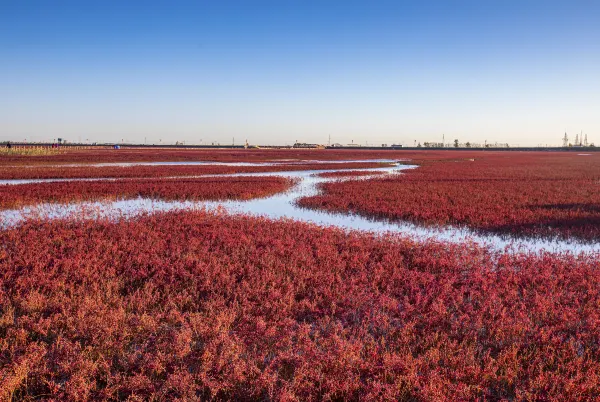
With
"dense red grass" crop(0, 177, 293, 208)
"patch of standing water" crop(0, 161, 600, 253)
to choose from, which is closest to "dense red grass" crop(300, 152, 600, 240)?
"patch of standing water" crop(0, 161, 600, 253)

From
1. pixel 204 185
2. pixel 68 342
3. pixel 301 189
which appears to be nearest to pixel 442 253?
pixel 68 342

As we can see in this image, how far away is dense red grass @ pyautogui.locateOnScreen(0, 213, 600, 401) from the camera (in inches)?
179

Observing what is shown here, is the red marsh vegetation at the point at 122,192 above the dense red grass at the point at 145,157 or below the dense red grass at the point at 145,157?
below

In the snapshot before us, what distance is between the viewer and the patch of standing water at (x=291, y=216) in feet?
40.0

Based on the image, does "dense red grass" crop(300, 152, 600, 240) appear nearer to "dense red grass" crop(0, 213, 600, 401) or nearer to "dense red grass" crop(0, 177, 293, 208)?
"dense red grass" crop(0, 177, 293, 208)

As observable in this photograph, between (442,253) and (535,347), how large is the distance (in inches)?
200

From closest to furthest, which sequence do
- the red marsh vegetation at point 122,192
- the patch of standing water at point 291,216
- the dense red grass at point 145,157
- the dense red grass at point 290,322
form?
the dense red grass at point 290,322 < the patch of standing water at point 291,216 < the red marsh vegetation at point 122,192 < the dense red grass at point 145,157

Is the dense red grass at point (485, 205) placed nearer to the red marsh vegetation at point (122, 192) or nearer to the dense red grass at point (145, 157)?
the red marsh vegetation at point (122, 192)

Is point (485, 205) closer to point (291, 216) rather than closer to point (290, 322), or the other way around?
point (291, 216)

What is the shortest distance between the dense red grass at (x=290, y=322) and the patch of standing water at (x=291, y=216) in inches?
73.2

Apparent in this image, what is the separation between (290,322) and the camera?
20.5 feet

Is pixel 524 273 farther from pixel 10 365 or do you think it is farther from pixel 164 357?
pixel 10 365

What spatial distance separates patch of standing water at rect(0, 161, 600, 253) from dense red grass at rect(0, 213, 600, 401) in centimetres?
186

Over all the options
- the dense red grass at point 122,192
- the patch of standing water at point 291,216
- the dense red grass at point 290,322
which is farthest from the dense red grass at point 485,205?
the dense red grass at point 290,322
